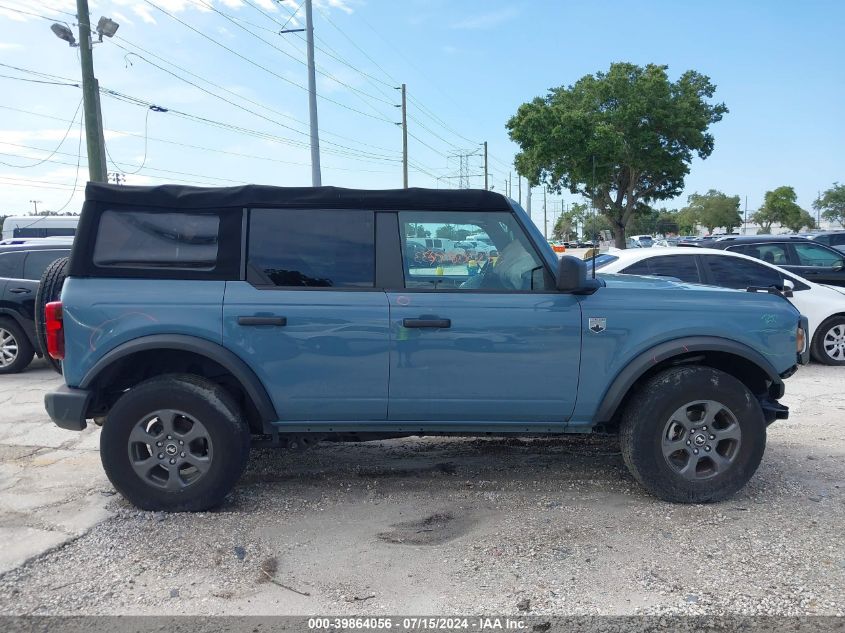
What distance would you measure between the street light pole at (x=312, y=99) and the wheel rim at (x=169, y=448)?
639 inches

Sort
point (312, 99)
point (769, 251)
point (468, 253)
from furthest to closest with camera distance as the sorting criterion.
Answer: point (312, 99)
point (769, 251)
point (468, 253)

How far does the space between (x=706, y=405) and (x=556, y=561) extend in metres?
1.41

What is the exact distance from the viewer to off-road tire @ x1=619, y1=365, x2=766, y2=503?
408cm

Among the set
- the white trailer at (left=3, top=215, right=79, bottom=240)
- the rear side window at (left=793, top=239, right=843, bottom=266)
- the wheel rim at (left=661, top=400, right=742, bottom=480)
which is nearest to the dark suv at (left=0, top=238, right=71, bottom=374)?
the wheel rim at (left=661, top=400, right=742, bottom=480)

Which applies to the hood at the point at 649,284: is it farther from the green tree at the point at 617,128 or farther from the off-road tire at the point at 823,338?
the green tree at the point at 617,128

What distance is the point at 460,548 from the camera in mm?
3682

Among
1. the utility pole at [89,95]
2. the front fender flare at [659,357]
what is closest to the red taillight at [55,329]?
the front fender flare at [659,357]

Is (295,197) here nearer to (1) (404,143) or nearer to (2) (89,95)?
(2) (89,95)

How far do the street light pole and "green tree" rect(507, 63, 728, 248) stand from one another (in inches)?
542

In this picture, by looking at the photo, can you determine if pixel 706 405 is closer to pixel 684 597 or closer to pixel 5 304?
pixel 684 597

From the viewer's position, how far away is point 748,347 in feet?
13.6

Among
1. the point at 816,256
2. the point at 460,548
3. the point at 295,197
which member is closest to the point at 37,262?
the point at 295,197

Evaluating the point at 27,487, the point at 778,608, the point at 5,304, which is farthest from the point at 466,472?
the point at 5,304

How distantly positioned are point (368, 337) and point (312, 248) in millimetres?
664
